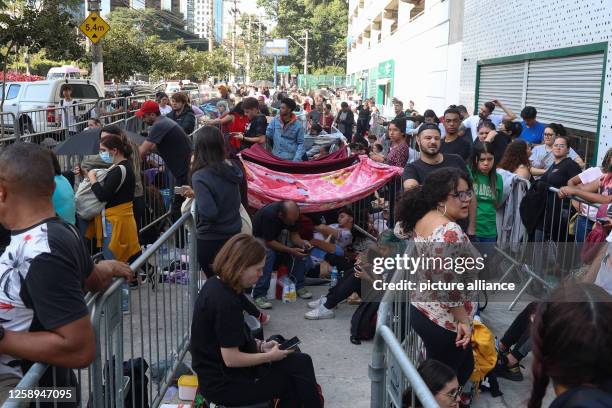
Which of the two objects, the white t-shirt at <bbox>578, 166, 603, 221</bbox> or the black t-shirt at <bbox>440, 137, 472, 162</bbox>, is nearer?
the white t-shirt at <bbox>578, 166, 603, 221</bbox>

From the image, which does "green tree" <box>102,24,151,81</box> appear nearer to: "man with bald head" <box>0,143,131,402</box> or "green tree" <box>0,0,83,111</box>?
"green tree" <box>0,0,83,111</box>

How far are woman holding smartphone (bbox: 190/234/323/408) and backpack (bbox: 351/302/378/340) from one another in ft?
6.29

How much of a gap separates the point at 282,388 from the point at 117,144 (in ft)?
11.0

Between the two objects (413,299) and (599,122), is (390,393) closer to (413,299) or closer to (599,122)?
(413,299)

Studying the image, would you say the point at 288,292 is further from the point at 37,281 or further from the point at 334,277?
the point at 37,281

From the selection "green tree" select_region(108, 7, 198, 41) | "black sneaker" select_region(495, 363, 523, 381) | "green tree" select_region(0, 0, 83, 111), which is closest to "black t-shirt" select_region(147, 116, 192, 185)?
"black sneaker" select_region(495, 363, 523, 381)

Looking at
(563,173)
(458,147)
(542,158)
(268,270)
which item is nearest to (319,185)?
(268,270)

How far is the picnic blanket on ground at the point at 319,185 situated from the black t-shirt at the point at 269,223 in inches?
27.3

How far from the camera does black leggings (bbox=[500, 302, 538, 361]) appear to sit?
5.38m

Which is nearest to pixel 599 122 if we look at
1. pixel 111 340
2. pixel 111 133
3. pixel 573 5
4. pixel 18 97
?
pixel 573 5

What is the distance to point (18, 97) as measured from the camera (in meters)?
19.9

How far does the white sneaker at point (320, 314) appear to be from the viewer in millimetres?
6647

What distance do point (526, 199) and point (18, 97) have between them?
1774cm

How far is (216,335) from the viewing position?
3.87 m
